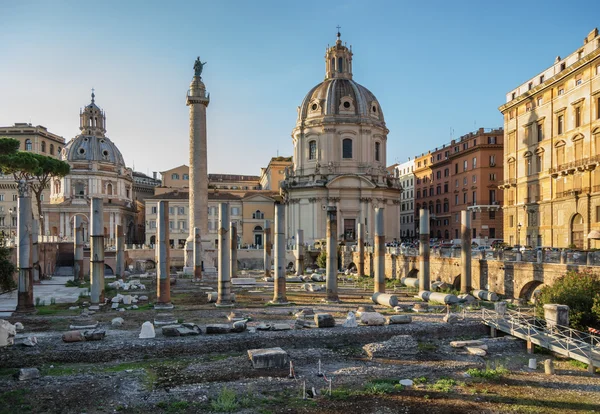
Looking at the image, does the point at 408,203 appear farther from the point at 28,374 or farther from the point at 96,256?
the point at 28,374

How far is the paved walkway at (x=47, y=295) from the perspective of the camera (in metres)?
23.9

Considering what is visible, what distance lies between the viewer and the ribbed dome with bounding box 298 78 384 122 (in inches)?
2425

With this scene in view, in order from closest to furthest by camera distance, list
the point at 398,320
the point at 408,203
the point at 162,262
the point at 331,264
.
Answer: the point at 398,320, the point at 162,262, the point at 331,264, the point at 408,203

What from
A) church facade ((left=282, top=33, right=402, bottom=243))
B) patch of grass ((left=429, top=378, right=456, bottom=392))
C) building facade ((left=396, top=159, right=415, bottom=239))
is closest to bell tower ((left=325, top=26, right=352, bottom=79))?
church facade ((left=282, top=33, right=402, bottom=243))

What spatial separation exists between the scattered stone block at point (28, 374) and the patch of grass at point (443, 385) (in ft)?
33.4

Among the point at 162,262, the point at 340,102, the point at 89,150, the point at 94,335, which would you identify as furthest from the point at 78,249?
the point at 89,150

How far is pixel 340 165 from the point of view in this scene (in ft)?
200

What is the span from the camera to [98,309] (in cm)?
2361

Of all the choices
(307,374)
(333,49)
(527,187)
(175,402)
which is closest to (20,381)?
(175,402)

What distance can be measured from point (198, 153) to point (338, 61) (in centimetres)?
2863

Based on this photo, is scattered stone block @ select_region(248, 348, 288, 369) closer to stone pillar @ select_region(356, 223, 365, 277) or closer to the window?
stone pillar @ select_region(356, 223, 365, 277)

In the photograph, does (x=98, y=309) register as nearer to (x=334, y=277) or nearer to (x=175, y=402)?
(x=334, y=277)

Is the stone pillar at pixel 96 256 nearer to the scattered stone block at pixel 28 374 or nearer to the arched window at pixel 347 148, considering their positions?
the scattered stone block at pixel 28 374

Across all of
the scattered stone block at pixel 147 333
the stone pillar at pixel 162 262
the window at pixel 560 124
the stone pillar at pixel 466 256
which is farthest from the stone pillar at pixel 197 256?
the window at pixel 560 124
